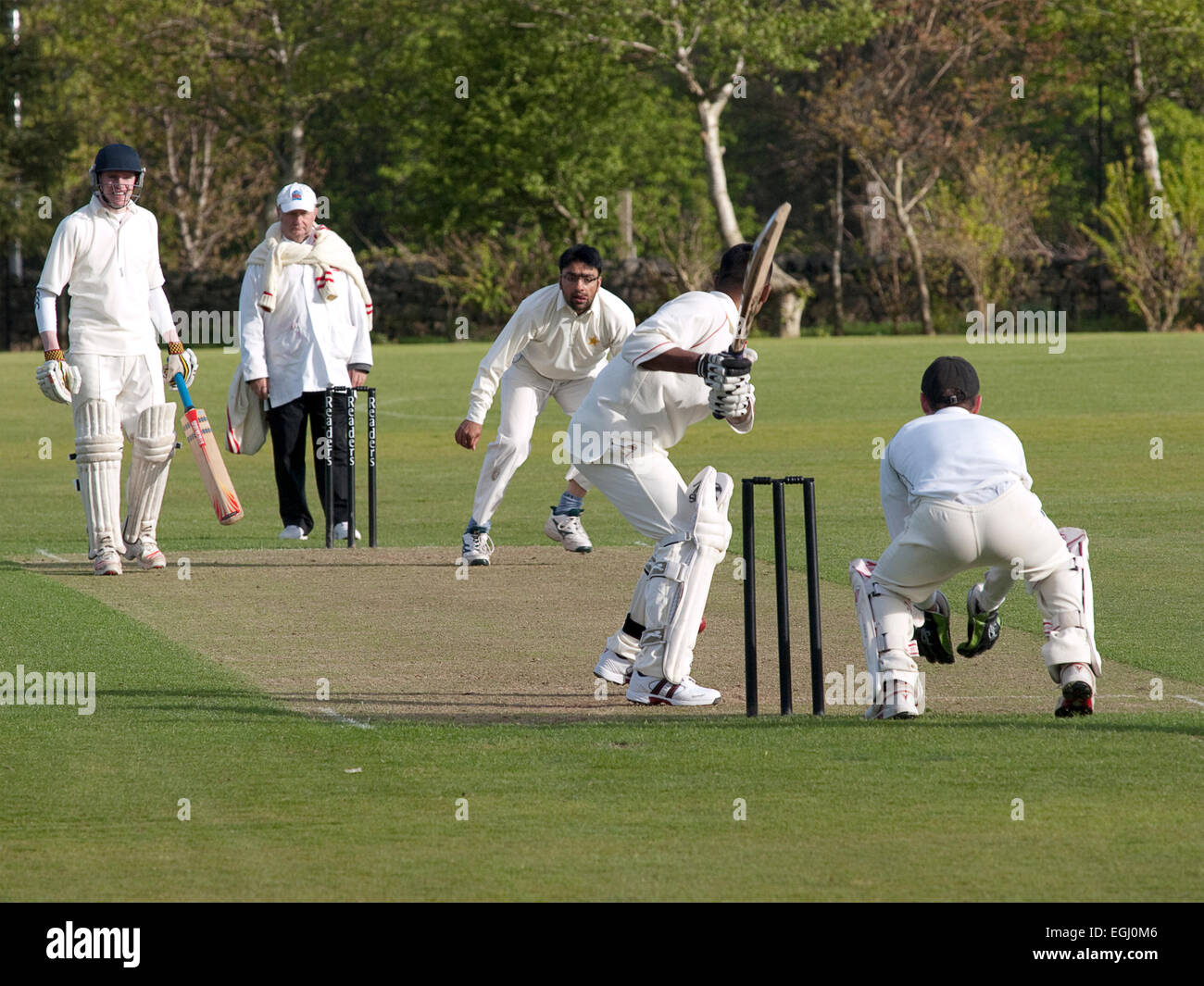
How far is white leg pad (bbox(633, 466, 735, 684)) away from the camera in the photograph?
301 inches

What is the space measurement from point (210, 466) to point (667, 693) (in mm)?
5311

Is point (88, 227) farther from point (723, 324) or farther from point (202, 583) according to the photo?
point (723, 324)

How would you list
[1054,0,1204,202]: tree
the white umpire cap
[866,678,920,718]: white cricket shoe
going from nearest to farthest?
[866,678,920,718]: white cricket shoe → the white umpire cap → [1054,0,1204,202]: tree

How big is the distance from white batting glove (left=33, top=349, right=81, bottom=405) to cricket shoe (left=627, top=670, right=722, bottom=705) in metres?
4.77

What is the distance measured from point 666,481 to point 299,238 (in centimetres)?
615

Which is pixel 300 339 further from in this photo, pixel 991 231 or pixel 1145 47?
pixel 1145 47

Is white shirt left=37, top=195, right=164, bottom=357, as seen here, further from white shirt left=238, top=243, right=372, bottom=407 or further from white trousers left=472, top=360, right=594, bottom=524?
white trousers left=472, top=360, right=594, bottom=524

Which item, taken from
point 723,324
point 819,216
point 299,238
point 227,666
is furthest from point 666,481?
point 819,216

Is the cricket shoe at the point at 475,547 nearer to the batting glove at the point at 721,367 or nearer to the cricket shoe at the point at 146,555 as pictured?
the cricket shoe at the point at 146,555

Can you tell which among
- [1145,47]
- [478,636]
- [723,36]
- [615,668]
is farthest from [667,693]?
[1145,47]

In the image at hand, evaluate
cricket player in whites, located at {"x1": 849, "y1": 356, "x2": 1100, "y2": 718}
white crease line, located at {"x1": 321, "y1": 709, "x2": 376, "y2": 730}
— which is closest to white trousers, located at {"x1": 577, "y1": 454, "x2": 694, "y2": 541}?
cricket player in whites, located at {"x1": 849, "y1": 356, "x2": 1100, "y2": 718}

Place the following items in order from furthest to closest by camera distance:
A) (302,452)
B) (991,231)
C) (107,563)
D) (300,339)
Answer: (991,231) → (302,452) → (300,339) → (107,563)

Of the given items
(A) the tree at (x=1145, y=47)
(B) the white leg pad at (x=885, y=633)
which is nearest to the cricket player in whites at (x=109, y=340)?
(B) the white leg pad at (x=885, y=633)

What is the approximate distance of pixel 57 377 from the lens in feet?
36.6
